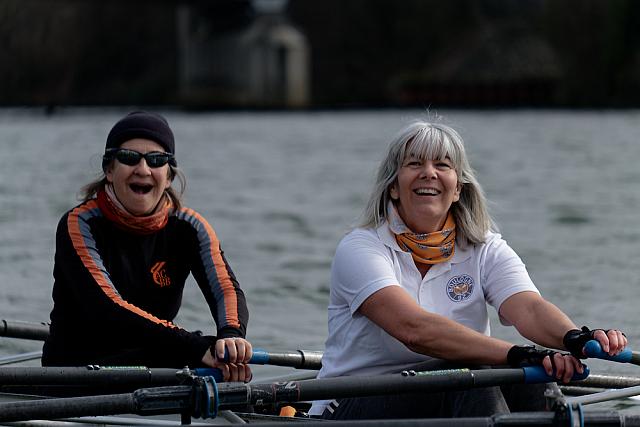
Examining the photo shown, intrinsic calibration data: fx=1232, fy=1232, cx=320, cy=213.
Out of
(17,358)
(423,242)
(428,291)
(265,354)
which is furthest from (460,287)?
(17,358)

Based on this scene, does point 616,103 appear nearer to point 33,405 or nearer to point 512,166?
point 512,166

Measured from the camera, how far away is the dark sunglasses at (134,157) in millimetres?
4887

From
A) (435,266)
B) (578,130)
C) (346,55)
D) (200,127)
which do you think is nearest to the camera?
(435,266)

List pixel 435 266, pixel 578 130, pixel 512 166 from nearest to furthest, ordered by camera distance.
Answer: pixel 435 266, pixel 512 166, pixel 578 130

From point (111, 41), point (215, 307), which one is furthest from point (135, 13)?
point (215, 307)

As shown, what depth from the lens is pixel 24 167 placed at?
29438mm

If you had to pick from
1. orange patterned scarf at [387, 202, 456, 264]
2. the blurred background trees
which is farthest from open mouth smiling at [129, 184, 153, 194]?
the blurred background trees

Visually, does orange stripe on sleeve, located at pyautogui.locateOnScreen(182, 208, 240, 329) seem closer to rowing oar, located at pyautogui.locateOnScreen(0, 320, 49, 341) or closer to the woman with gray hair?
the woman with gray hair

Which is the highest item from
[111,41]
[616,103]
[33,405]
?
[111,41]

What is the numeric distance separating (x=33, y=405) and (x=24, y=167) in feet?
85.6

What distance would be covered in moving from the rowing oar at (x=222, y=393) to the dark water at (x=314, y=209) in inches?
45.3

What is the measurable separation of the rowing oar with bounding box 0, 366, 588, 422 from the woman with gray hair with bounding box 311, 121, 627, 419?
0.09m

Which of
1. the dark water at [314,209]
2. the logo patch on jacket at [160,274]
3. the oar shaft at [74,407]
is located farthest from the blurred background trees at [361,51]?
the oar shaft at [74,407]

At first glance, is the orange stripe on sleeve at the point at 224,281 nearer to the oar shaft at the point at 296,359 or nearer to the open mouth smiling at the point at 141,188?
the open mouth smiling at the point at 141,188
